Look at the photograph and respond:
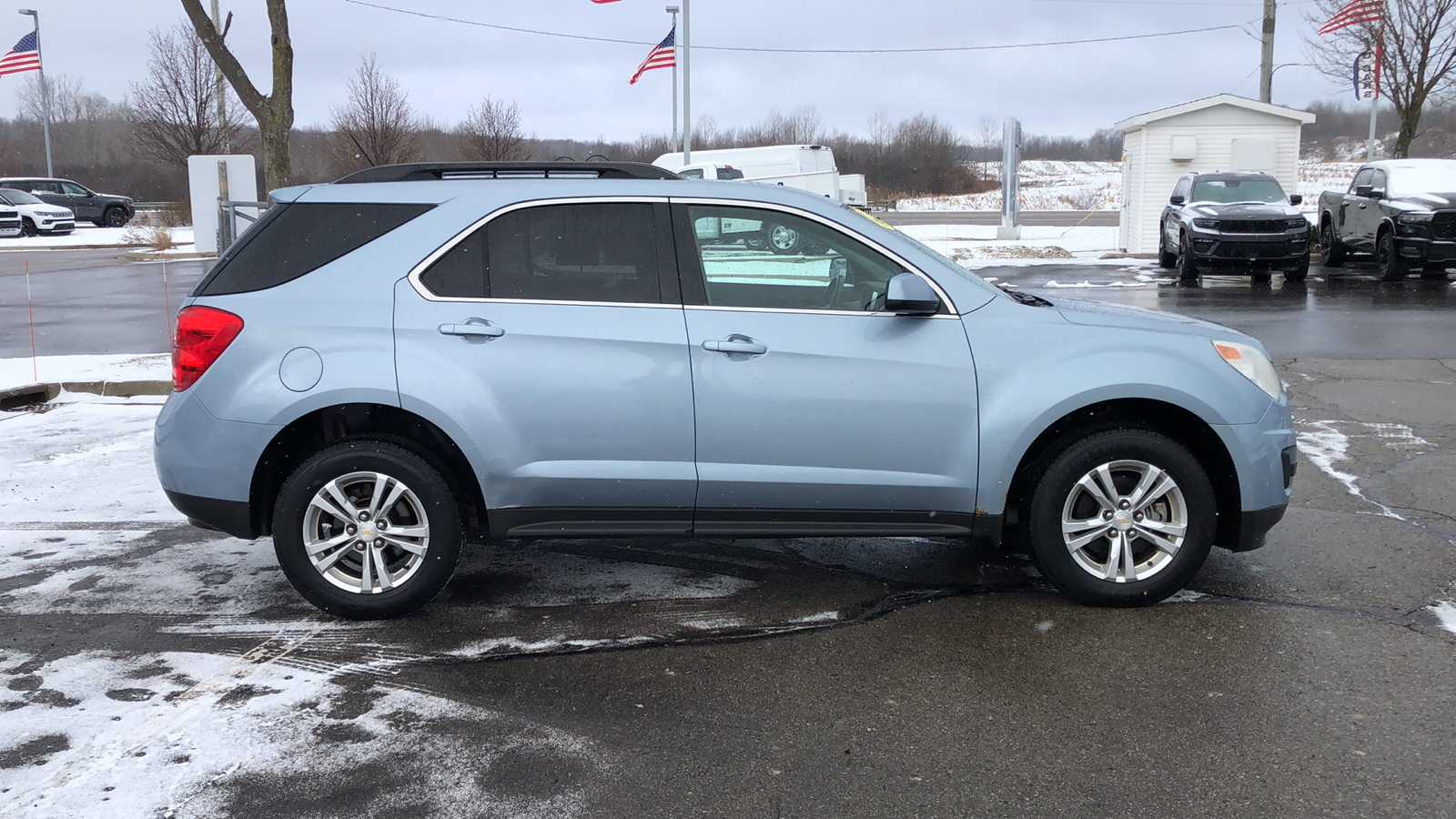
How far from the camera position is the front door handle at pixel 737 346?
4.42 meters

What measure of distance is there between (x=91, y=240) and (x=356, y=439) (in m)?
36.4

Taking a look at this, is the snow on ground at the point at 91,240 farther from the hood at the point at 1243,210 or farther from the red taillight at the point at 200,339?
the red taillight at the point at 200,339

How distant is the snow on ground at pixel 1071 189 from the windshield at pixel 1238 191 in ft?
73.9

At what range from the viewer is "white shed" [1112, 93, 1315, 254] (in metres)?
24.6

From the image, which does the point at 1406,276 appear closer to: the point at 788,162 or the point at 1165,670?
the point at 788,162

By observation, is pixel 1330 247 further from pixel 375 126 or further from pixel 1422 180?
pixel 375 126

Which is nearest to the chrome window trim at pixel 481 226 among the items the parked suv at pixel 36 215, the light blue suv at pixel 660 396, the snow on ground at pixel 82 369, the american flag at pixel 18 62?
the light blue suv at pixel 660 396

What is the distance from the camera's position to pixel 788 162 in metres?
26.0

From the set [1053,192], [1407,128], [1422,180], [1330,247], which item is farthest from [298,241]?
[1053,192]

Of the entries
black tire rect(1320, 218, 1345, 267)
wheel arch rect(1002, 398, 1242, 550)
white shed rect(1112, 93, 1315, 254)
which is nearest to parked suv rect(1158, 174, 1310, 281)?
black tire rect(1320, 218, 1345, 267)

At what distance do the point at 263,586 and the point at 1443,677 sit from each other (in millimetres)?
4683

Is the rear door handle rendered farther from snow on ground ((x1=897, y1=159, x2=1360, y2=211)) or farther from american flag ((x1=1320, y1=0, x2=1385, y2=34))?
snow on ground ((x1=897, y1=159, x2=1360, y2=211))

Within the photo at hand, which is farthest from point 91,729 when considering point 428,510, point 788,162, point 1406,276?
point 788,162

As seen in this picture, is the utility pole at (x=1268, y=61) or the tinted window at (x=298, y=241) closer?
the tinted window at (x=298, y=241)
